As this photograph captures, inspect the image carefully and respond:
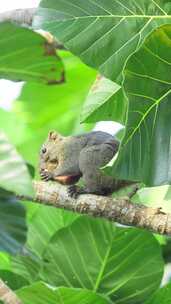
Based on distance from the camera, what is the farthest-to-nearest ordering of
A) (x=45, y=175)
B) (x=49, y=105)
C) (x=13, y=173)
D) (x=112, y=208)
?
(x=49, y=105) → (x=45, y=175) → (x=112, y=208) → (x=13, y=173)

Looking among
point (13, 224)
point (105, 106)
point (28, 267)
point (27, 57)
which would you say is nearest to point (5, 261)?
point (28, 267)

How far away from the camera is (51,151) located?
3.57 m

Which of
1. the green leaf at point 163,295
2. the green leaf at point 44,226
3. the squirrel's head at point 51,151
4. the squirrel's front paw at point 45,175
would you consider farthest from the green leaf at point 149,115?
the squirrel's head at point 51,151

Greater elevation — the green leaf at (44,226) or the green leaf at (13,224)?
the green leaf at (13,224)

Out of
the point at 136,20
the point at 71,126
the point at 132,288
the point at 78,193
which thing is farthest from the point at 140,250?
the point at 71,126

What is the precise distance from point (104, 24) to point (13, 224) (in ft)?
2.26

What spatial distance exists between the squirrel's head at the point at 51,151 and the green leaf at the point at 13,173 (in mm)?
1785

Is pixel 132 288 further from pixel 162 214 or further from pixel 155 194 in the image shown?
pixel 162 214

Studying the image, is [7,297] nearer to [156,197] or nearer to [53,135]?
[156,197]

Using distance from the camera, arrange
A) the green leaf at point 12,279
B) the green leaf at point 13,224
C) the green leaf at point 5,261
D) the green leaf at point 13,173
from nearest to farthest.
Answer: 1. the green leaf at point 13,173
2. the green leaf at point 13,224
3. the green leaf at point 12,279
4. the green leaf at point 5,261

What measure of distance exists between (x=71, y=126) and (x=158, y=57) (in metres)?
1.86

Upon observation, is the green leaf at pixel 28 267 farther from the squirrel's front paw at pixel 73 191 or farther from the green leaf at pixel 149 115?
the green leaf at pixel 149 115

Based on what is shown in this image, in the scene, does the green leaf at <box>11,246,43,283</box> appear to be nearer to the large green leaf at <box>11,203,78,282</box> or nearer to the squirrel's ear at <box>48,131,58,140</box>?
the large green leaf at <box>11,203,78,282</box>

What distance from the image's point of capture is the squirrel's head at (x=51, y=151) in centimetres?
354
